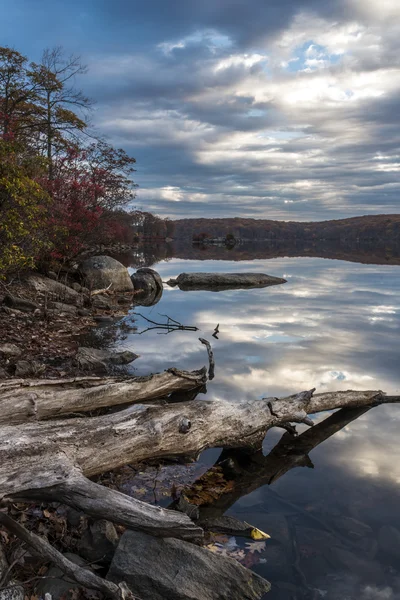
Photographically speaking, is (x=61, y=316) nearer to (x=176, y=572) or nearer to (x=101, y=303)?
(x=101, y=303)

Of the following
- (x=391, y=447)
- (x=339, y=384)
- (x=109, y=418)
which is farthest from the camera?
(x=339, y=384)

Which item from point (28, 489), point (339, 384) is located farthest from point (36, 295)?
point (28, 489)

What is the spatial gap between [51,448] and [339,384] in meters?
6.93

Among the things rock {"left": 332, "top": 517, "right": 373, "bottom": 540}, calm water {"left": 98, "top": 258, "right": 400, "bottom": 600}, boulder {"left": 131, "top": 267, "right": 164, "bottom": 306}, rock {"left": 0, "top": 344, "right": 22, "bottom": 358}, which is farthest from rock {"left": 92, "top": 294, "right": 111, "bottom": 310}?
rock {"left": 332, "top": 517, "right": 373, "bottom": 540}

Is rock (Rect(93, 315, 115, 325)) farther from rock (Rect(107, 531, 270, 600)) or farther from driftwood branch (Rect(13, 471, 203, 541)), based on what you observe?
rock (Rect(107, 531, 270, 600))

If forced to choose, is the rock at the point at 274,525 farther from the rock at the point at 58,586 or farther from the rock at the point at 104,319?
Answer: the rock at the point at 104,319

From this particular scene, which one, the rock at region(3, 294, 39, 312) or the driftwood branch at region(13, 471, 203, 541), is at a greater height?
the rock at region(3, 294, 39, 312)

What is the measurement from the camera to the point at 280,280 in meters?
29.7

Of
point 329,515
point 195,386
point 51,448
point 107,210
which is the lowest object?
point 329,515

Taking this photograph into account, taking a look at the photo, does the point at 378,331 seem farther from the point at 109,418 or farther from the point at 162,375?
the point at 109,418

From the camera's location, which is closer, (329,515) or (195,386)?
(329,515)

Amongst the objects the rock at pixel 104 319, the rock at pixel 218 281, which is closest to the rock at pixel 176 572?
the rock at pixel 104 319

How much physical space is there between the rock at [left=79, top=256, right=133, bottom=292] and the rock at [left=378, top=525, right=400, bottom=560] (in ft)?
55.6

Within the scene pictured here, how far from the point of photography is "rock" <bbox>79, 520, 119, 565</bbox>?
3971 millimetres
